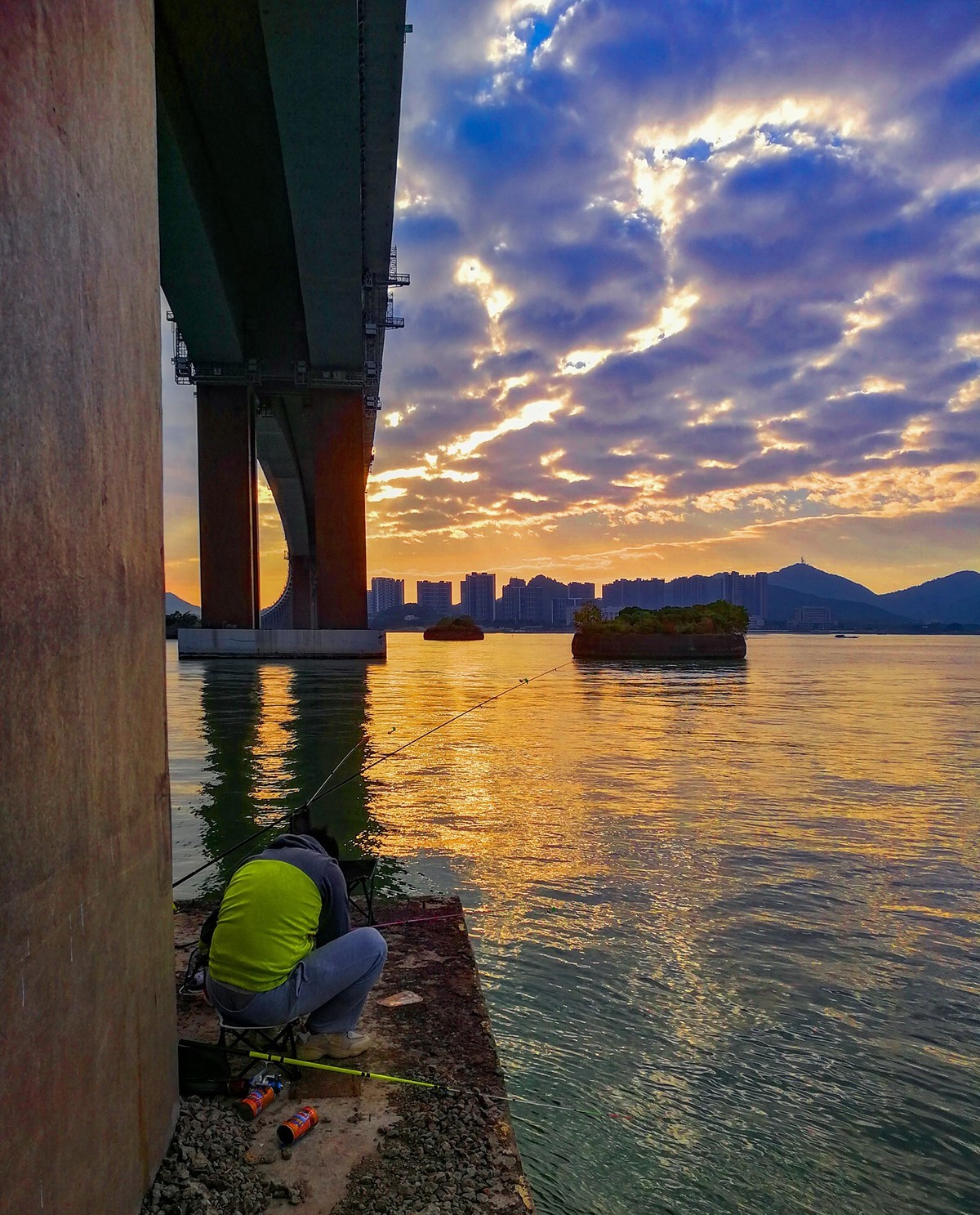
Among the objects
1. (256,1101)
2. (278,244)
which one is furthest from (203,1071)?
(278,244)

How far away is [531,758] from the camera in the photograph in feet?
47.0

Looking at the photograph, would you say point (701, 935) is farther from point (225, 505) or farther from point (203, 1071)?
point (225, 505)

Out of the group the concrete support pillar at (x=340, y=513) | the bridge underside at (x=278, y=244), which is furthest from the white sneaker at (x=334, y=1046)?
the concrete support pillar at (x=340, y=513)

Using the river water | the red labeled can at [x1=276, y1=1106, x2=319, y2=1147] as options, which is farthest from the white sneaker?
the river water

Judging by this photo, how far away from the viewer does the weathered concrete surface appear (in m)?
60.6

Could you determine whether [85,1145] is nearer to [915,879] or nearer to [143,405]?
[143,405]

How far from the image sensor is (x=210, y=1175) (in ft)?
9.45

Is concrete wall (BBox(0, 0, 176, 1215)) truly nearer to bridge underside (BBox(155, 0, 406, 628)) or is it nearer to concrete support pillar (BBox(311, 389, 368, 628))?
bridge underside (BBox(155, 0, 406, 628))

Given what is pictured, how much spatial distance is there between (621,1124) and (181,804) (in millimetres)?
8134

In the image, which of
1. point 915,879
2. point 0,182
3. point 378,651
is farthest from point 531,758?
point 378,651

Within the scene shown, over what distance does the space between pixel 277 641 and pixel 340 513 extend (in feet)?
24.4

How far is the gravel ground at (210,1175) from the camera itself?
272cm

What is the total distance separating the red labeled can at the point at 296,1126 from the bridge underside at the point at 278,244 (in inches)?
995

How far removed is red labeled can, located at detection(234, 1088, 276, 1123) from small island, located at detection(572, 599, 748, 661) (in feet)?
190
